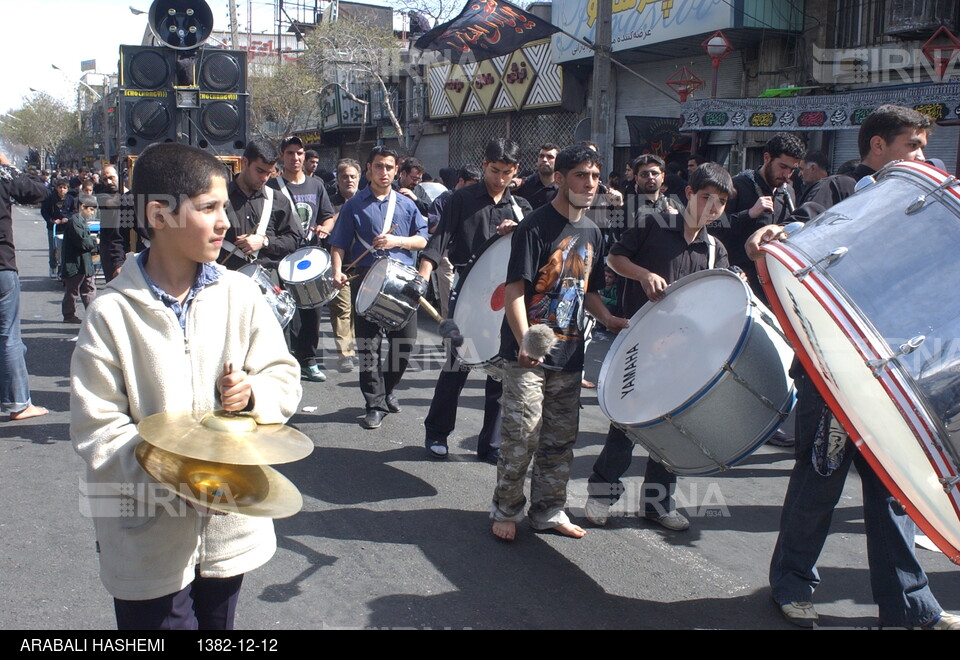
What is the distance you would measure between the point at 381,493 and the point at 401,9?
22.2m

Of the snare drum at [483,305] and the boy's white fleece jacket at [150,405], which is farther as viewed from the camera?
the snare drum at [483,305]

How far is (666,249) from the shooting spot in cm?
434

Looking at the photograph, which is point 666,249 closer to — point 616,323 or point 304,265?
point 616,323

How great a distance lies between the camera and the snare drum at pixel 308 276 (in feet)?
21.3

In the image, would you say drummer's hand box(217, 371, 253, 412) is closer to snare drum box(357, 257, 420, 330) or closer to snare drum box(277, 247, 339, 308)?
snare drum box(357, 257, 420, 330)

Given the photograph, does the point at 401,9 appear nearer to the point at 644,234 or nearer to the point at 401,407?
the point at 401,407

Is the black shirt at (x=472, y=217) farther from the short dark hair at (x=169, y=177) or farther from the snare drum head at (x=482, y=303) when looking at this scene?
the short dark hair at (x=169, y=177)

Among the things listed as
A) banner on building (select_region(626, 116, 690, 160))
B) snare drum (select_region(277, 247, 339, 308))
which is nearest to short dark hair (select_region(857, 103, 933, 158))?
snare drum (select_region(277, 247, 339, 308))

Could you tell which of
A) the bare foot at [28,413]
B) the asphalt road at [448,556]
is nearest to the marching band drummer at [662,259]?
the asphalt road at [448,556]

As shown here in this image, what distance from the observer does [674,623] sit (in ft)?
11.5

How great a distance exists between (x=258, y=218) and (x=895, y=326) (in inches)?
202

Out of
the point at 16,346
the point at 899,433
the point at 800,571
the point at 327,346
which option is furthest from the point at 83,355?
the point at 327,346

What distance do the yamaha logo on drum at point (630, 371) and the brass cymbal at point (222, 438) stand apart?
2155mm

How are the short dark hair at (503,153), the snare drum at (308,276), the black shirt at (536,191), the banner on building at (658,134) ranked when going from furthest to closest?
the banner on building at (658,134) → the black shirt at (536,191) → the snare drum at (308,276) → the short dark hair at (503,153)
